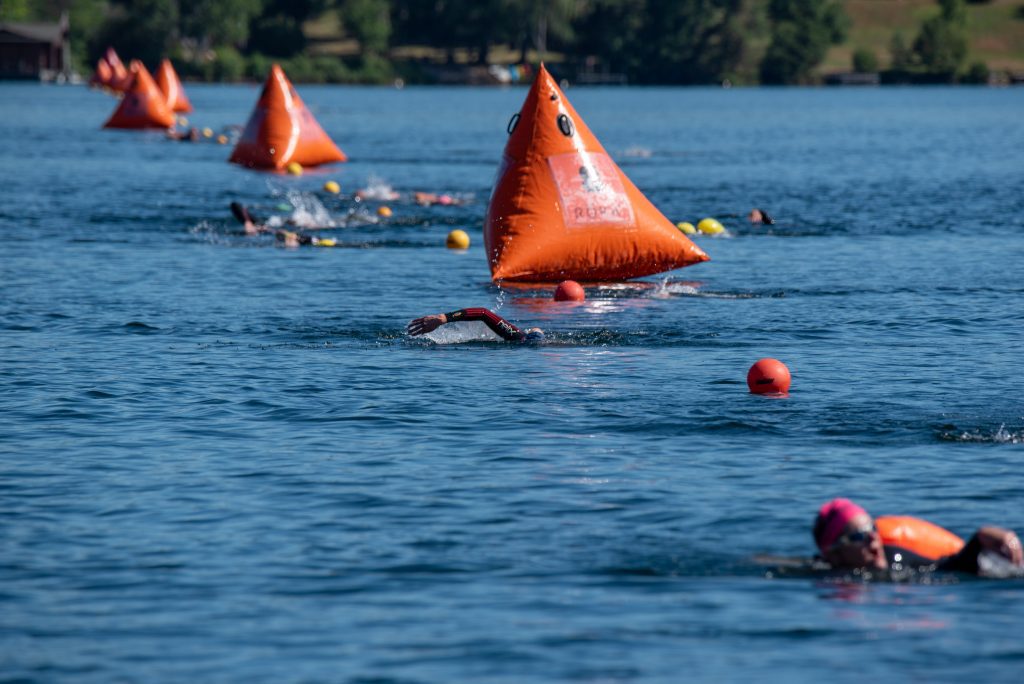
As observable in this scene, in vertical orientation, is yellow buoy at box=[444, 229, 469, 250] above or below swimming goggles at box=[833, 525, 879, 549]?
below

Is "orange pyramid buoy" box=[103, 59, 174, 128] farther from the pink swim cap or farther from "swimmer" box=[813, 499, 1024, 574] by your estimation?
"swimmer" box=[813, 499, 1024, 574]

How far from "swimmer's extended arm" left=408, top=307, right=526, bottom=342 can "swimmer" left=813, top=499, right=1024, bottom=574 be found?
9250 mm

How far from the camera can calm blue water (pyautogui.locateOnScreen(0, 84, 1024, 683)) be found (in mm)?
10789

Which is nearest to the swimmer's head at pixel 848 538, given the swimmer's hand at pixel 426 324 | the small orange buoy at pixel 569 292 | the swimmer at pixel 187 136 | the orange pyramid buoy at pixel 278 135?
the swimmer's hand at pixel 426 324

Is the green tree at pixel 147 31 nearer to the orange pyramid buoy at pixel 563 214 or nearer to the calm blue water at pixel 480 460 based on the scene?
the calm blue water at pixel 480 460

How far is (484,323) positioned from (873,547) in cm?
1075

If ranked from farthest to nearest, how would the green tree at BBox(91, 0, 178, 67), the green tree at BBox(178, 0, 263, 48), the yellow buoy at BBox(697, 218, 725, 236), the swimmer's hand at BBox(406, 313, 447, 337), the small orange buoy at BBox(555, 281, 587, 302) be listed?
the green tree at BBox(178, 0, 263, 48) < the green tree at BBox(91, 0, 178, 67) < the yellow buoy at BBox(697, 218, 725, 236) < the small orange buoy at BBox(555, 281, 587, 302) < the swimmer's hand at BBox(406, 313, 447, 337)

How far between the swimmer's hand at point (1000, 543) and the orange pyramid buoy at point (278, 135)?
4462 centimetres

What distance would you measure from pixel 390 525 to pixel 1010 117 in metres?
117

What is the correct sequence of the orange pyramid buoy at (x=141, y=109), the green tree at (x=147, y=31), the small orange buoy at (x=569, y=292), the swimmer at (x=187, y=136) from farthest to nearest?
1. the green tree at (x=147, y=31)
2. the orange pyramid buoy at (x=141, y=109)
3. the swimmer at (x=187, y=136)
4. the small orange buoy at (x=569, y=292)

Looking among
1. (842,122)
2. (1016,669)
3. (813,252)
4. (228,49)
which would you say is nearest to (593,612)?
(1016,669)

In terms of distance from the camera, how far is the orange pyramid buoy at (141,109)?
3447 inches

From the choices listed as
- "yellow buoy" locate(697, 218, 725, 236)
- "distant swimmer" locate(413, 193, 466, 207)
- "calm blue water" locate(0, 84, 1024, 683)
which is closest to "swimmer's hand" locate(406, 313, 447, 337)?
"calm blue water" locate(0, 84, 1024, 683)

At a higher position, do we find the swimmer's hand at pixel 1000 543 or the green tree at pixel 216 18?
the green tree at pixel 216 18
